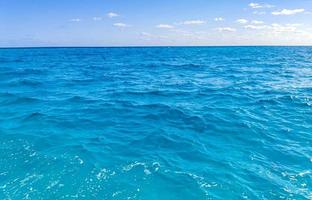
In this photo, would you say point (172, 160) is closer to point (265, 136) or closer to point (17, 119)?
point (265, 136)

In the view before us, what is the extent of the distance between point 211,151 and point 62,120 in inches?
332

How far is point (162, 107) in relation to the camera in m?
18.4

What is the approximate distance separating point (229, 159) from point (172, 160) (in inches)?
86.9

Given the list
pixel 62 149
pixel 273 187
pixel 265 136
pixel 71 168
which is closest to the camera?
pixel 273 187

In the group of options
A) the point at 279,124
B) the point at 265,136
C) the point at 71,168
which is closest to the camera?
the point at 71,168

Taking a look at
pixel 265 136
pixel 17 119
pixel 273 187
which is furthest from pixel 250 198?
pixel 17 119

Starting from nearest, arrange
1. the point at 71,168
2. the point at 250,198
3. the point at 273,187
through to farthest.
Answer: the point at 250,198 < the point at 273,187 < the point at 71,168

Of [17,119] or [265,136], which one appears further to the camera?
[17,119]

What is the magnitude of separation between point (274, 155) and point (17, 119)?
42.8 ft

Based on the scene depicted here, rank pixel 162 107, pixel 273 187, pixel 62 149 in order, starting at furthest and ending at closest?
pixel 162 107, pixel 62 149, pixel 273 187

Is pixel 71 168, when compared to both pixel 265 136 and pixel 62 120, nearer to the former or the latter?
pixel 62 120

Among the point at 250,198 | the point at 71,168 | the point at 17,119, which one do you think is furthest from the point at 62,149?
the point at 250,198

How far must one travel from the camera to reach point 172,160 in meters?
10.8

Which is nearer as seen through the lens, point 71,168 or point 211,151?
point 71,168
